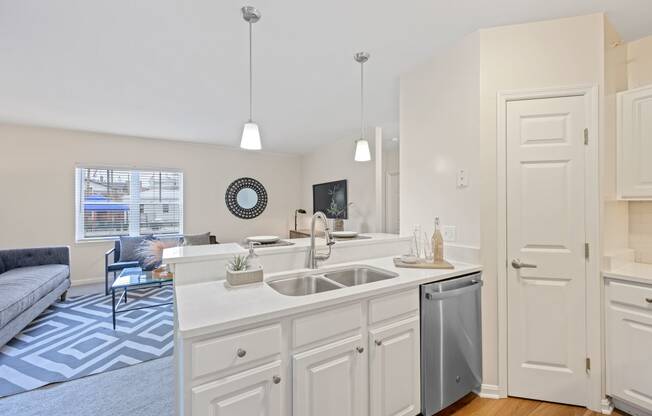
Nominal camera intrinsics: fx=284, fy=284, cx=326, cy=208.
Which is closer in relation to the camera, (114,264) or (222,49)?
(222,49)

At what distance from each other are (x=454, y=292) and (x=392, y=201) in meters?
2.97

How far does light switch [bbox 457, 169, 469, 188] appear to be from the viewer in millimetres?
2027

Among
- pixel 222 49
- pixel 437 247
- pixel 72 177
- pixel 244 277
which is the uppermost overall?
pixel 222 49

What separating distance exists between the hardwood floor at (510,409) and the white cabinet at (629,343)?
0.19m

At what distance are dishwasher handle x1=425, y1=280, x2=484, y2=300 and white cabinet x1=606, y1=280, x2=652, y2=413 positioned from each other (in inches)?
29.4

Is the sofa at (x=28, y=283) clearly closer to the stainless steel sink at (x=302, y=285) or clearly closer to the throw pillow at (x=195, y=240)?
the throw pillow at (x=195, y=240)

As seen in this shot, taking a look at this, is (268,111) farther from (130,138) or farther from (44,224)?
(44,224)

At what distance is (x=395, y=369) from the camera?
4.97ft

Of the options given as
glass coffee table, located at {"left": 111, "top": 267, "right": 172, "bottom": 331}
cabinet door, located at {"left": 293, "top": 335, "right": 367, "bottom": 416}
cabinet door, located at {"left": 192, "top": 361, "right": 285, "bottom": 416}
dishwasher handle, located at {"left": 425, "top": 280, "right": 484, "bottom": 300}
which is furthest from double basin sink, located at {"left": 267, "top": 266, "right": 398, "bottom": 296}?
glass coffee table, located at {"left": 111, "top": 267, "right": 172, "bottom": 331}

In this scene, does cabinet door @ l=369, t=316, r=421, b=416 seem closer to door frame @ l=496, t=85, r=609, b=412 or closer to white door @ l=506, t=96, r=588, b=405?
white door @ l=506, t=96, r=588, b=405

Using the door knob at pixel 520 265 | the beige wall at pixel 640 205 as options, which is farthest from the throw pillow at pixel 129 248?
the beige wall at pixel 640 205

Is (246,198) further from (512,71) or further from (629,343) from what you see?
(629,343)

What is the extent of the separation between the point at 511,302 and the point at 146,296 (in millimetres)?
4308

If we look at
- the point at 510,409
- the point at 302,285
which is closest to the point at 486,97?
the point at 302,285
